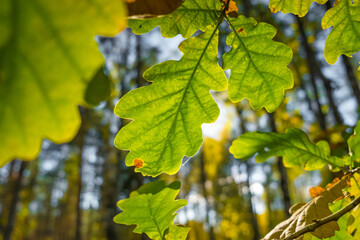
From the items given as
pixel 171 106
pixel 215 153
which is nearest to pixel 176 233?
pixel 171 106

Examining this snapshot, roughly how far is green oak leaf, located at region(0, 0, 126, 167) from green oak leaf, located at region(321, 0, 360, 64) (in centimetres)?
70

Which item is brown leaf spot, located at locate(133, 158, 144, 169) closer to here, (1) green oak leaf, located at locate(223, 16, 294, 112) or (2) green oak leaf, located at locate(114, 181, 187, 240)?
(2) green oak leaf, located at locate(114, 181, 187, 240)

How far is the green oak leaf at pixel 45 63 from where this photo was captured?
232 millimetres

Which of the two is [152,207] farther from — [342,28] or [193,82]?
[342,28]

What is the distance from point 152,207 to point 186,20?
44 cm

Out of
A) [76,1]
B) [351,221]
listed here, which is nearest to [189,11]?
[76,1]

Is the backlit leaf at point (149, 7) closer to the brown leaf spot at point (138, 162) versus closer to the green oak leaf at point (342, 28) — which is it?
the brown leaf spot at point (138, 162)

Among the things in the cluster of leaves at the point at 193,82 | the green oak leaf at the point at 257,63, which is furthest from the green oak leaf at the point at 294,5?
the green oak leaf at the point at 257,63

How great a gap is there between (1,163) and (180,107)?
1.41ft

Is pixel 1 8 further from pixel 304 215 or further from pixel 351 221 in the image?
pixel 351 221

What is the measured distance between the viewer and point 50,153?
62.7 ft

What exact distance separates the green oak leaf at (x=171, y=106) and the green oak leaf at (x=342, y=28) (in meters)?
0.35

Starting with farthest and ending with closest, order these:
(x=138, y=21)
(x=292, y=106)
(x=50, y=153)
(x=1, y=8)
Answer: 1. (x=50, y=153)
2. (x=292, y=106)
3. (x=138, y=21)
4. (x=1, y=8)

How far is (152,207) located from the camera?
2.09ft
